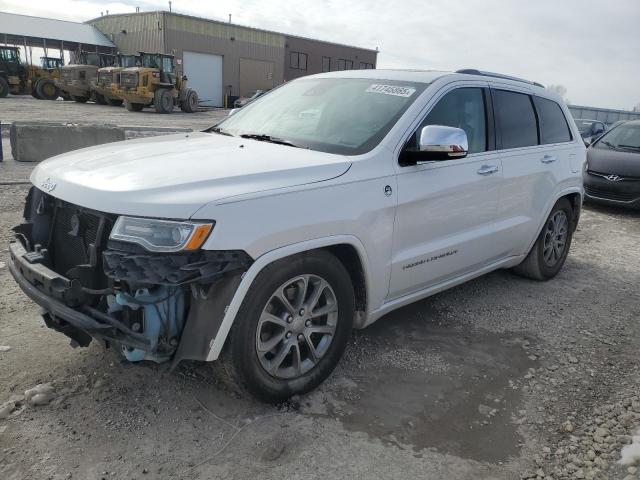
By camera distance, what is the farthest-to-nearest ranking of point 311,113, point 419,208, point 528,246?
point 528,246 → point 311,113 → point 419,208

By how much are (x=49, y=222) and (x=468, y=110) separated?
286 centimetres

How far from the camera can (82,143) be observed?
9758 millimetres

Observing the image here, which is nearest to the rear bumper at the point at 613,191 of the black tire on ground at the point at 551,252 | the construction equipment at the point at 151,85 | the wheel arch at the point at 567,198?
the wheel arch at the point at 567,198

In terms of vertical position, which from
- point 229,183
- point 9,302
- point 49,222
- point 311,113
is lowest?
point 9,302

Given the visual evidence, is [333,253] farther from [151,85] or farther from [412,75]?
[151,85]

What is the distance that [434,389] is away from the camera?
323cm

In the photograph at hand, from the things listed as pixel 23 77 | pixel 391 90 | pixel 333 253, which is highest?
pixel 391 90

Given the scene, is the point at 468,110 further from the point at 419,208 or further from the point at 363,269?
the point at 363,269

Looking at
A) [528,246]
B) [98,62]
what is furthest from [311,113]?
[98,62]

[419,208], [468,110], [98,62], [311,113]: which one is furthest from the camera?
[98,62]

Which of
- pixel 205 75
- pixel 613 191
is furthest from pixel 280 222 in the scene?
pixel 205 75

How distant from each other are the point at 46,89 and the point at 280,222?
98.7ft

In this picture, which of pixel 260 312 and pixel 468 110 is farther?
pixel 468 110

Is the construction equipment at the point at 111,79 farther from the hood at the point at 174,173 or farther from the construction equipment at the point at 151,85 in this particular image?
the hood at the point at 174,173
